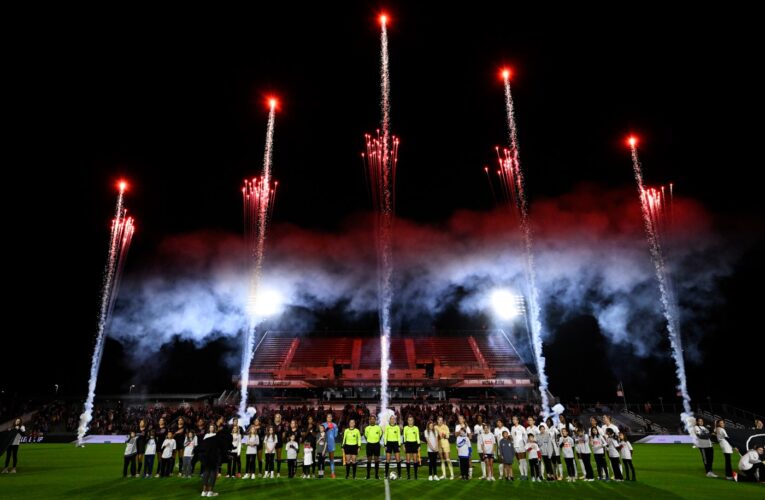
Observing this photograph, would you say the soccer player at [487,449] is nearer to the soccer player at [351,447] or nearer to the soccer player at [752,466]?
the soccer player at [351,447]

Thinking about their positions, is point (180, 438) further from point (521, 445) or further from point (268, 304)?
point (268, 304)

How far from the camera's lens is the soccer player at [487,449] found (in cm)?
1320

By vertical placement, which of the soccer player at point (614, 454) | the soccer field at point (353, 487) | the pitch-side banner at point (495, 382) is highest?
the pitch-side banner at point (495, 382)

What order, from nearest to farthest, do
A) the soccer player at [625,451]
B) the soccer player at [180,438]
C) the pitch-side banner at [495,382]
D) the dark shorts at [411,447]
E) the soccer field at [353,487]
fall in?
the soccer field at [353,487] → the soccer player at [625,451] → the dark shorts at [411,447] → the soccer player at [180,438] → the pitch-side banner at [495,382]

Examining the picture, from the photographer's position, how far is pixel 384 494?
412 inches

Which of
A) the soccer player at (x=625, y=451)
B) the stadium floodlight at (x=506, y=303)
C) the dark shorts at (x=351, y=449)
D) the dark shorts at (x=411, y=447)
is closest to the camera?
the soccer player at (x=625, y=451)

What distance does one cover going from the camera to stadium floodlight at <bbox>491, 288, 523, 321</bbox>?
170 feet

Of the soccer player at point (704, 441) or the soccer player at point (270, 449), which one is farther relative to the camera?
the soccer player at point (704, 441)

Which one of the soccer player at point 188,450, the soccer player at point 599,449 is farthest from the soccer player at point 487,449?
the soccer player at point 188,450

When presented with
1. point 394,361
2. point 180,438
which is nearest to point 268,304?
point 394,361

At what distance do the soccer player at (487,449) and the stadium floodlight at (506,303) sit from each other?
39610 mm

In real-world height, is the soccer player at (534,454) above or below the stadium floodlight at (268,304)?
below

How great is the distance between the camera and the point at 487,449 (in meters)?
13.3

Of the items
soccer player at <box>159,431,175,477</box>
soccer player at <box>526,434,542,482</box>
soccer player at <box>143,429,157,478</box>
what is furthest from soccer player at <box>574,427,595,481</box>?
soccer player at <box>143,429,157,478</box>
